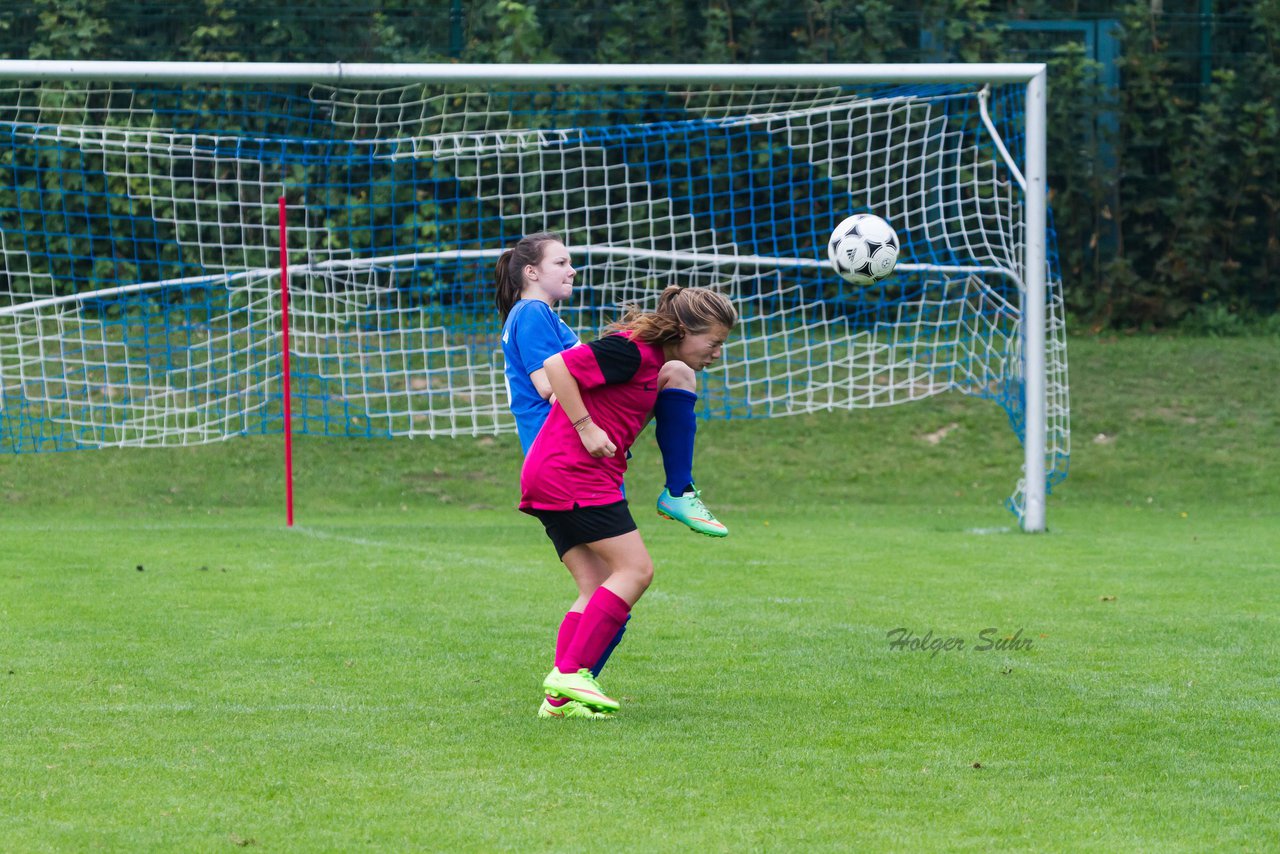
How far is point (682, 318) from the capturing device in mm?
5117

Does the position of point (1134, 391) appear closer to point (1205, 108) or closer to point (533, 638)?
point (1205, 108)

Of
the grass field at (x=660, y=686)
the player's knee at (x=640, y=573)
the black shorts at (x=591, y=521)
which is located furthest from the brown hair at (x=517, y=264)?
the grass field at (x=660, y=686)

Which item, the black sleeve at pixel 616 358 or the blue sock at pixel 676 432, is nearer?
the black sleeve at pixel 616 358

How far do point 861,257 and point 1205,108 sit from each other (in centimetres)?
1157

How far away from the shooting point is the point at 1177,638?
6.69 metres

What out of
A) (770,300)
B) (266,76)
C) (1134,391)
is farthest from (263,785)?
(1134,391)

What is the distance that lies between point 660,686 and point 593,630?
66cm

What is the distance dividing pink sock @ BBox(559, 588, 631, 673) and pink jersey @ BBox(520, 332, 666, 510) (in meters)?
0.34

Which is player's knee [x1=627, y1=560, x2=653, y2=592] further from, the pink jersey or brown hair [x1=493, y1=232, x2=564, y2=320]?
brown hair [x1=493, y1=232, x2=564, y2=320]

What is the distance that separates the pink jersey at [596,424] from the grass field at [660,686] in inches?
30.2

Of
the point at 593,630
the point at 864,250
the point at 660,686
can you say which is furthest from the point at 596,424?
the point at 864,250

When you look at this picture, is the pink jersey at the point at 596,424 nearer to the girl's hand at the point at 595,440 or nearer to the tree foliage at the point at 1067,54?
the girl's hand at the point at 595,440

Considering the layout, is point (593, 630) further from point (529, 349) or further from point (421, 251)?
point (421, 251)

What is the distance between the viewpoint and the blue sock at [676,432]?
5352 mm
